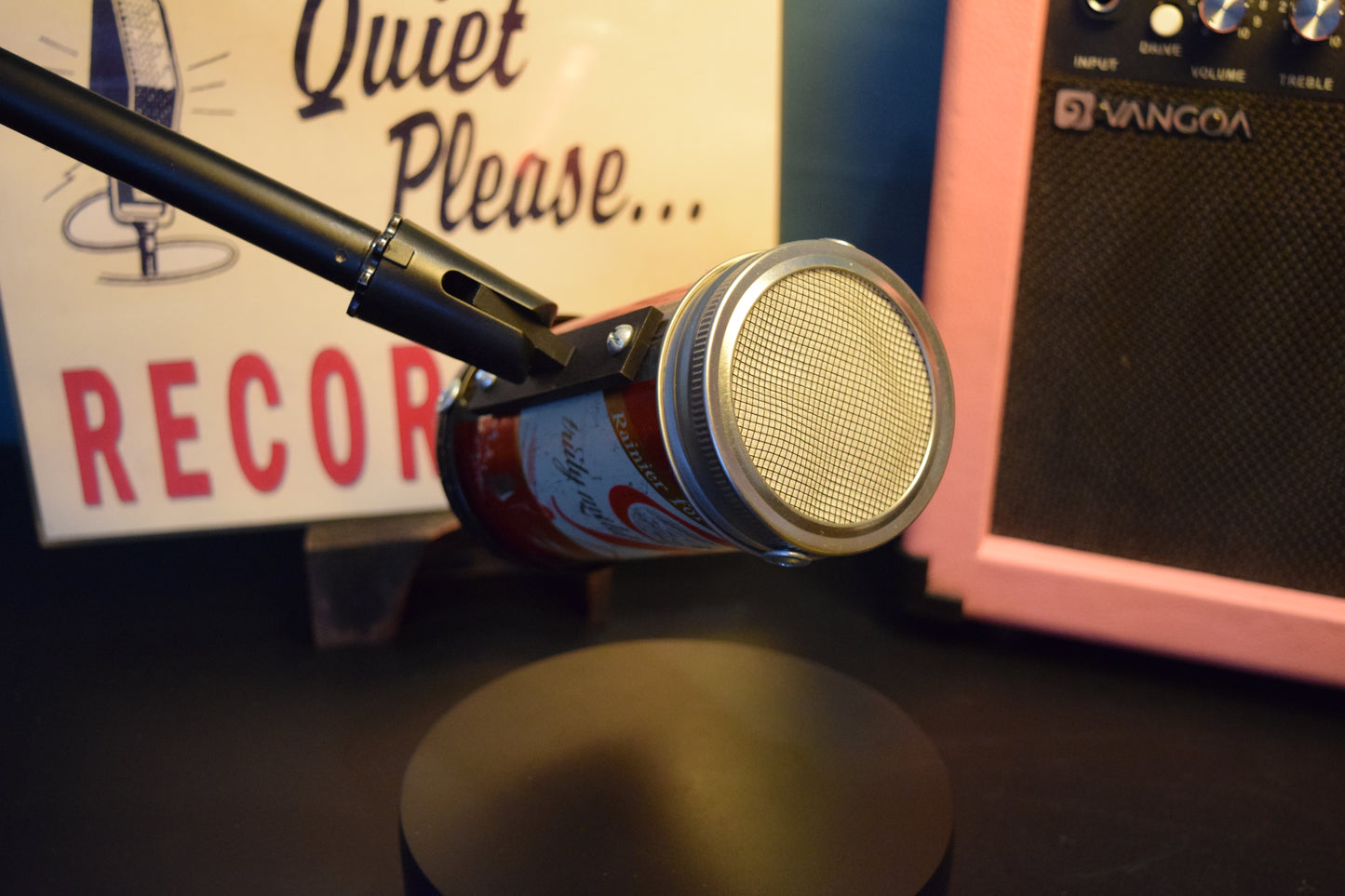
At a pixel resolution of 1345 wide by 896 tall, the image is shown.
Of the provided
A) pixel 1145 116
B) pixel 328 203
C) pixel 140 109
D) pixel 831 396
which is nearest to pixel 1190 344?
pixel 1145 116

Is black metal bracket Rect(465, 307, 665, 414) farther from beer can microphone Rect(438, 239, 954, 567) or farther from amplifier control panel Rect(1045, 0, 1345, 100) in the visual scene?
amplifier control panel Rect(1045, 0, 1345, 100)

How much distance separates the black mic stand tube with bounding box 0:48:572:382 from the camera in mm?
402

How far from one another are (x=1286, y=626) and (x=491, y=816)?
561 millimetres

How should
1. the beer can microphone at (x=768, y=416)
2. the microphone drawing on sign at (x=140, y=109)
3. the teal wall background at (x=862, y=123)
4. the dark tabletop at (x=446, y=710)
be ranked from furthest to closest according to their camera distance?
the teal wall background at (x=862, y=123)
the microphone drawing on sign at (x=140, y=109)
the dark tabletop at (x=446, y=710)
the beer can microphone at (x=768, y=416)

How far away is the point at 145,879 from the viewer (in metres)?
0.51

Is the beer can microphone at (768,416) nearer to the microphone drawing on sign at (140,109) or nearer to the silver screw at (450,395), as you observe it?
the silver screw at (450,395)

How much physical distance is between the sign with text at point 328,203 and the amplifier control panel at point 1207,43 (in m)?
0.25

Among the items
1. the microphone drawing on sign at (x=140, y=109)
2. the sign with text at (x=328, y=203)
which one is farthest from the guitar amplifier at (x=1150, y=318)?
the microphone drawing on sign at (x=140, y=109)

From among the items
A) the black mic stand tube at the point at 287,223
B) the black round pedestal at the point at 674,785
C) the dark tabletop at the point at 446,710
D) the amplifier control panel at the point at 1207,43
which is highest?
the amplifier control panel at the point at 1207,43

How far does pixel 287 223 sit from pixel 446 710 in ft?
1.24

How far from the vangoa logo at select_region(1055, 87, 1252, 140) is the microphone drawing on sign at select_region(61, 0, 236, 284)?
0.64 metres

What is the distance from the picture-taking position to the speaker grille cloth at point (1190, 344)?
60 cm

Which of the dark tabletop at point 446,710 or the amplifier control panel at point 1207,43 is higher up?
the amplifier control panel at point 1207,43

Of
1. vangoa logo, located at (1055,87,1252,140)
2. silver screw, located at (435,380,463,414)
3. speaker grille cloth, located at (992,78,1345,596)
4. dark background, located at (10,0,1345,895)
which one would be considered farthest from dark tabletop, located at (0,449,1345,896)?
vangoa logo, located at (1055,87,1252,140)
